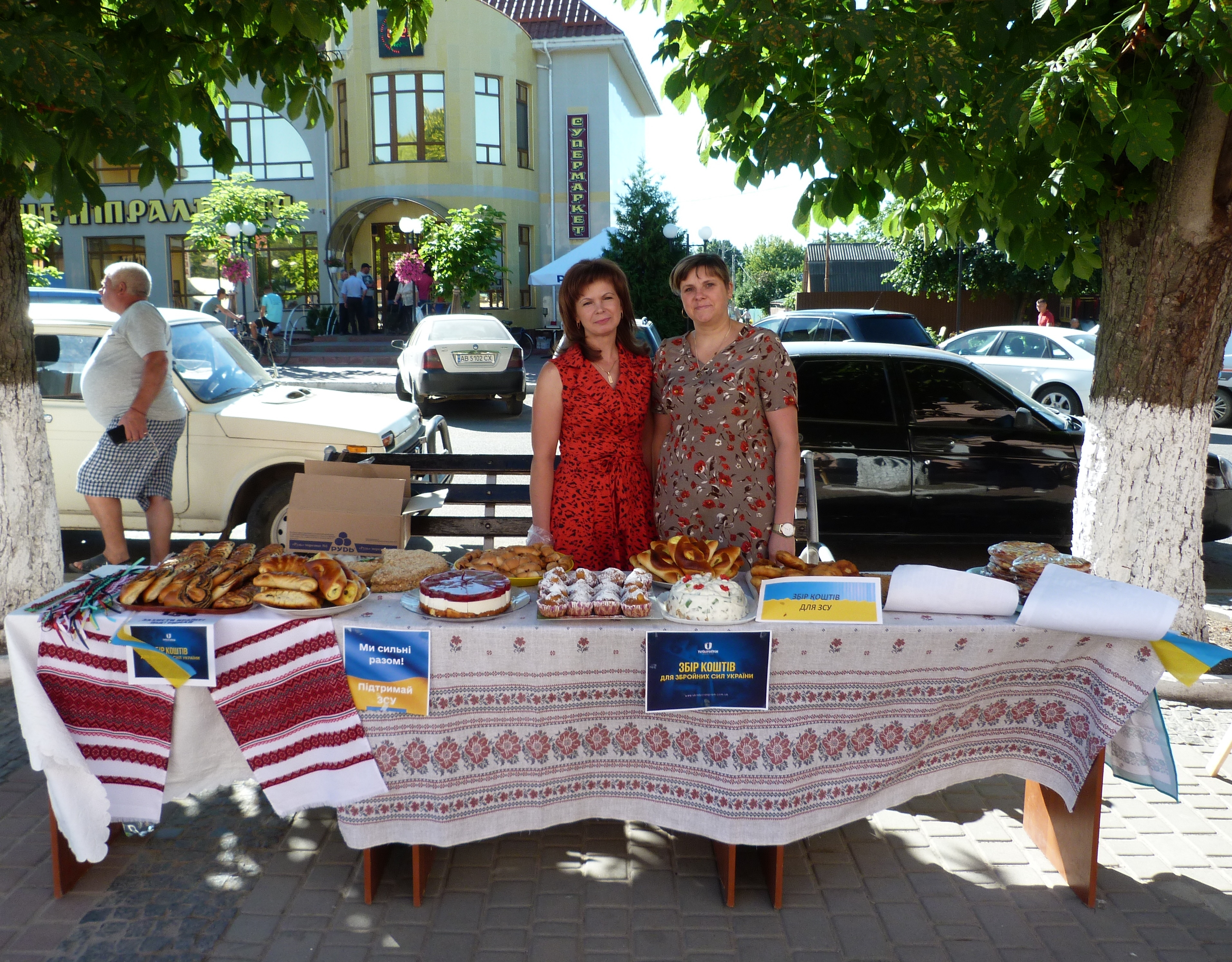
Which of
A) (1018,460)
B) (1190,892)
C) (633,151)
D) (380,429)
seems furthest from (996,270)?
(1190,892)

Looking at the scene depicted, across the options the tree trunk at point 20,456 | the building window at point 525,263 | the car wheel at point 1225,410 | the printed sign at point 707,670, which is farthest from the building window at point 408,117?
the printed sign at point 707,670

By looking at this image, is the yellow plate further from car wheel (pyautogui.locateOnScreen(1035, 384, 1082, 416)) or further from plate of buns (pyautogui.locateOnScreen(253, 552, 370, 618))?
car wheel (pyautogui.locateOnScreen(1035, 384, 1082, 416))

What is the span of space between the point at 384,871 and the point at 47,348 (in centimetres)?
531

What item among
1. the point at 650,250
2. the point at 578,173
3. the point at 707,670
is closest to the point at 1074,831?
the point at 707,670

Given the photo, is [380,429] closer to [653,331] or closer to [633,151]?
[653,331]

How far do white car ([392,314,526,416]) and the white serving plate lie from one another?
39.4 feet

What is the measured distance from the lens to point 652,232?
82.4 ft

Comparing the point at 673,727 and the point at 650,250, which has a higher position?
the point at 650,250

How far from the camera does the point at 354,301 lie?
1125 inches

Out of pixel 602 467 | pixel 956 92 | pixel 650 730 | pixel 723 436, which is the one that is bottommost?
pixel 650 730

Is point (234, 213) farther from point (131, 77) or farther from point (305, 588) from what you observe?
point (305, 588)

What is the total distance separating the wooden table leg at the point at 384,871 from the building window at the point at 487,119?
97.8ft

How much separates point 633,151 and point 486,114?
29.2 ft

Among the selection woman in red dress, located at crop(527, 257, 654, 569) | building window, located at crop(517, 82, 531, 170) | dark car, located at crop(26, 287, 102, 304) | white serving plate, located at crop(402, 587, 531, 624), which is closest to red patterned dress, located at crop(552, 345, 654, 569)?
woman in red dress, located at crop(527, 257, 654, 569)
